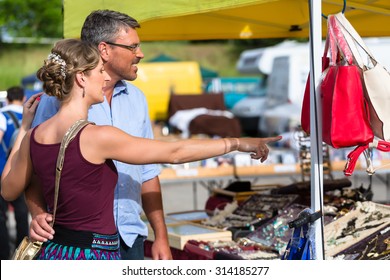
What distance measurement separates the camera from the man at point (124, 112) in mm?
3236

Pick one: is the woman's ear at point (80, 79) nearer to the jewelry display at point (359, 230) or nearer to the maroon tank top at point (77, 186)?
the maroon tank top at point (77, 186)

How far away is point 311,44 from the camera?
9.80ft

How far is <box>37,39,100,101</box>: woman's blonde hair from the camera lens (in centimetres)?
270

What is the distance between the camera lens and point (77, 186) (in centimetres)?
267

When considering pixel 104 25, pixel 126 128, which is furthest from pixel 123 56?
pixel 126 128

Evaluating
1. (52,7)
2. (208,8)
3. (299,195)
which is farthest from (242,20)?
(52,7)

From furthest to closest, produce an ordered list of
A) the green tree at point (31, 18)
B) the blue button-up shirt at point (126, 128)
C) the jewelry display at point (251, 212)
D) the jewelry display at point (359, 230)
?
the green tree at point (31, 18), the jewelry display at point (251, 212), the jewelry display at point (359, 230), the blue button-up shirt at point (126, 128)

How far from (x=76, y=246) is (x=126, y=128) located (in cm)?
71

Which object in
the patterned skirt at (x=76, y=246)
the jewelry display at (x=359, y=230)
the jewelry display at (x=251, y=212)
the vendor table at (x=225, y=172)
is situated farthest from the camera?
the vendor table at (x=225, y=172)

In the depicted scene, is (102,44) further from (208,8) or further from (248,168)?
(248,168)

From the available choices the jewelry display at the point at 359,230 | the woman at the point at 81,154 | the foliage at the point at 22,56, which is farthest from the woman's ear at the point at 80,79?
the foliage at the point at 22,56

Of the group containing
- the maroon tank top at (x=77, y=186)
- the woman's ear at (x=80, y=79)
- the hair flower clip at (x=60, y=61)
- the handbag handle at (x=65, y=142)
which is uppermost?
the hair flower clip at (x=60, y=61)

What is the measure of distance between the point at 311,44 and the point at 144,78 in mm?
15981

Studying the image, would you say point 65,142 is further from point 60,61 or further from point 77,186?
point 60,61
